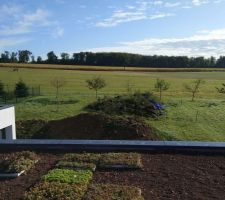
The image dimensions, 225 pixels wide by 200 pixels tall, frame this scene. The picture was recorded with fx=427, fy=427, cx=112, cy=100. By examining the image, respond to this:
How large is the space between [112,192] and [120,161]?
1568mm

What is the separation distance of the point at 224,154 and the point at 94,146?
2707mm

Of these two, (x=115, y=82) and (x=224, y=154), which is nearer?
(x=224, y=154)

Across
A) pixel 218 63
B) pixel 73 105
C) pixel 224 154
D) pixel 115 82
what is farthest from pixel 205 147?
pixel 218 63

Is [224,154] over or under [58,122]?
over

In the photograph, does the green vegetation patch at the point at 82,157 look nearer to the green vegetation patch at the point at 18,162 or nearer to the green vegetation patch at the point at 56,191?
the green vegetation patch at the point at 18,162

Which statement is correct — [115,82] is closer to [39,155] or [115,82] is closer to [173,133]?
[173,133]

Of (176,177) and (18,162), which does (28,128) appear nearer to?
(18,162)

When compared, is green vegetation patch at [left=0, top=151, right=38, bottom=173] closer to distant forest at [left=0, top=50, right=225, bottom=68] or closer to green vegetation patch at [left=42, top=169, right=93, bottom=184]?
green vegetation patch at [left=42, top=169, right=93, bottom=184]

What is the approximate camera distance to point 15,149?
9422mm

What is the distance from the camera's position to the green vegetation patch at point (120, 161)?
7722mm

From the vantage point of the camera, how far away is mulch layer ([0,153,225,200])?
6539 millimetres

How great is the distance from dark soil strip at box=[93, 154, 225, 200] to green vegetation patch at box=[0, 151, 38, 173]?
1.35 m

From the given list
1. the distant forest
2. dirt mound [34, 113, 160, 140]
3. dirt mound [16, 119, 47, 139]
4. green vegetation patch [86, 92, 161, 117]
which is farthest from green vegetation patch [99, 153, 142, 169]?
the distant forest

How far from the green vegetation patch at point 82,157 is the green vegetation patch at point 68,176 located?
23.1 inches
